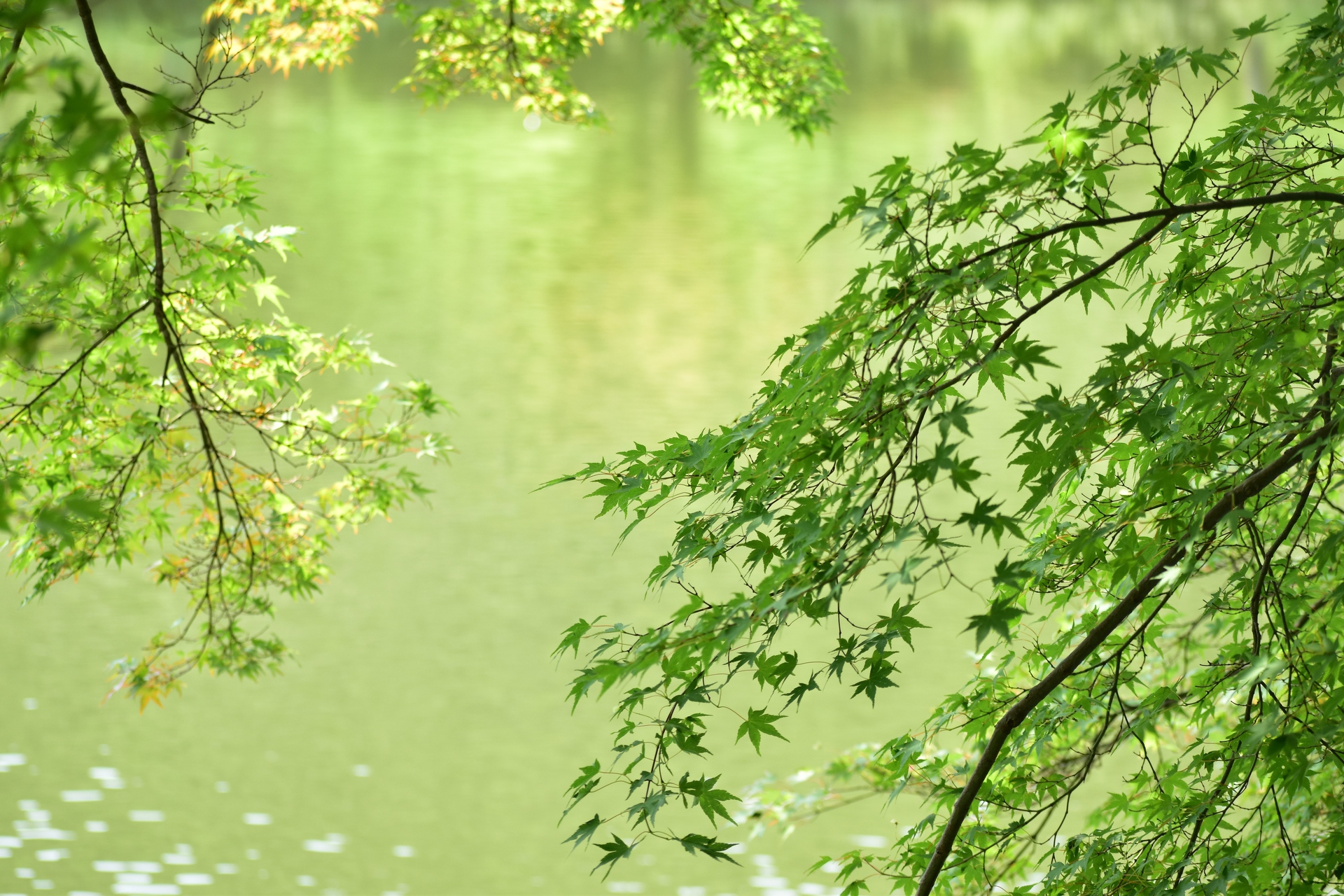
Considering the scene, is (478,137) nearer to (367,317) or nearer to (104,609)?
(367,317)

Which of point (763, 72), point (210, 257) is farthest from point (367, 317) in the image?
point (210, 257)

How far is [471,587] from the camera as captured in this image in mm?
9086

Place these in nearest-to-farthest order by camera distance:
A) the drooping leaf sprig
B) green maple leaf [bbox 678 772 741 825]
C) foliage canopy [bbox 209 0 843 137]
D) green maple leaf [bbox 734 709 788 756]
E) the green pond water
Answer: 1. green maple leaf [bbox 678 772 741 825]
2. green maple leaf [bbox 734 709 788 756]
3. the drooping leaf sprig
4. foliage canopy [bbox 209 0 843 137]
5. the green pond water

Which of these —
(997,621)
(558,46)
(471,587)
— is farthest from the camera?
(471,587)

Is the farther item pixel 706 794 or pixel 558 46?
pixel 558 46

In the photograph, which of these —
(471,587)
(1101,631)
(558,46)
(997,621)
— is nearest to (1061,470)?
(1101,631)

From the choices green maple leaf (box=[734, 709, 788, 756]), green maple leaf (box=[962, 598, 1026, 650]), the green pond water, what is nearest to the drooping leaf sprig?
the green pond water

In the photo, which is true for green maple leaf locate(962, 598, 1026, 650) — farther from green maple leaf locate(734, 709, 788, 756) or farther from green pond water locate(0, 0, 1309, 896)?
green pond water locate(0, 0, 1309, 896)

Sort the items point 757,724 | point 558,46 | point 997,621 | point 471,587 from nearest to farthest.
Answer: point 997,621
point 757,724
point 558,46
point 471,587

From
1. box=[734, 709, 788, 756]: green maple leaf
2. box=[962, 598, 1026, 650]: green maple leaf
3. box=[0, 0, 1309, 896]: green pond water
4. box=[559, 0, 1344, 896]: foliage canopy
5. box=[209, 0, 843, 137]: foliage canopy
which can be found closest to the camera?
box=[962, 598, 1026, 650]: green maple leaf

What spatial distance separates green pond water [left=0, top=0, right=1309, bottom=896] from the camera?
A: 6.58 meters

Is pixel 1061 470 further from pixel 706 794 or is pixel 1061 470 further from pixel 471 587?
pixel 471 587

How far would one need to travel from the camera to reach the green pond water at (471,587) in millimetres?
6582

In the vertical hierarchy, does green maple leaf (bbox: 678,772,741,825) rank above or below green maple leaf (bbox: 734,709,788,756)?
below
